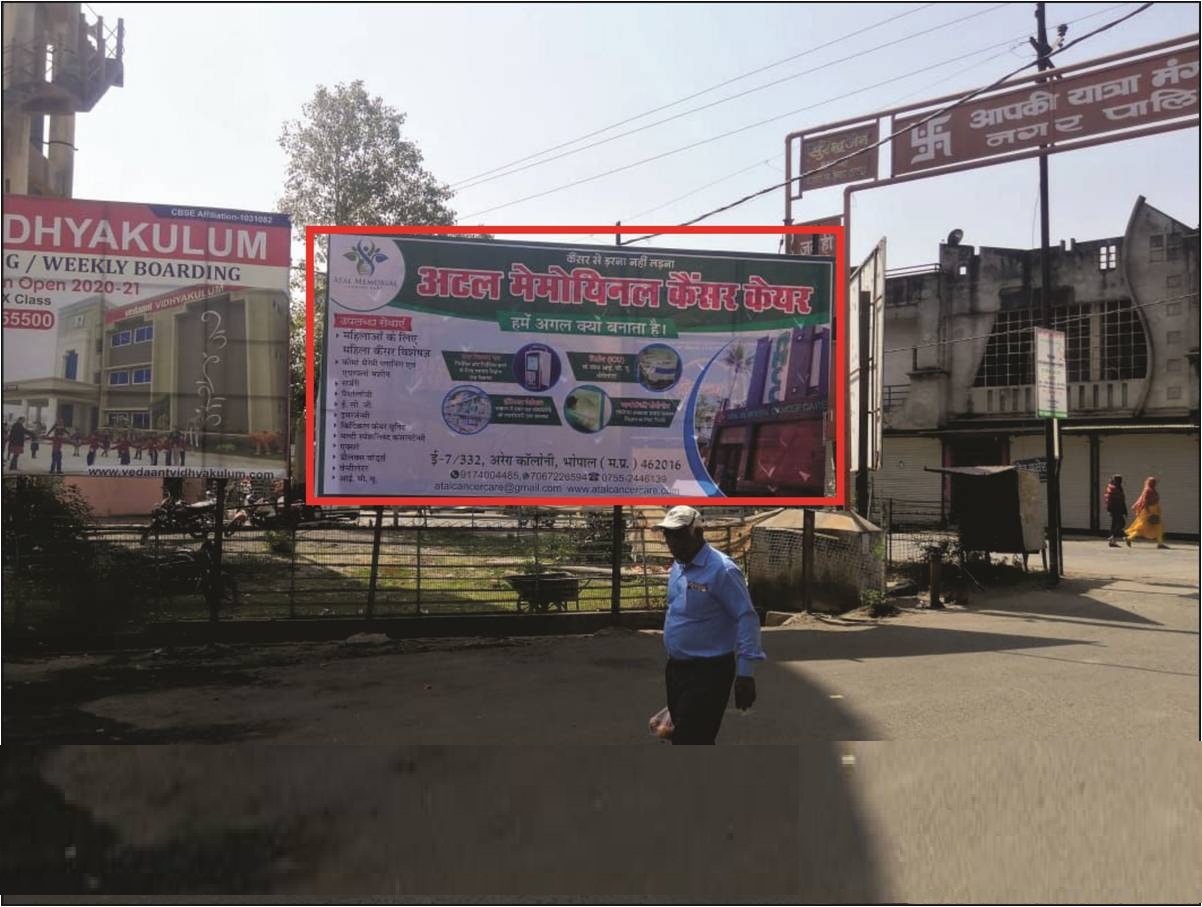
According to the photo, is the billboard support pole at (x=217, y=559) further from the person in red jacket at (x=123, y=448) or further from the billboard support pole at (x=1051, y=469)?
the billboard support pole at (x=1051, y=469)

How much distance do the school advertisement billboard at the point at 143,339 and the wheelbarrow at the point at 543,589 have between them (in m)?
2.97

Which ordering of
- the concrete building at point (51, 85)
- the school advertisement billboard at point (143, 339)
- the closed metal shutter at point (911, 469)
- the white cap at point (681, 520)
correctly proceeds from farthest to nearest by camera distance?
the closed metal shutter at point (911, 469) → the concrete building at point (51, 85) → the school advertisement billboard at point (143, 339) → the white cap at point (681, 520)

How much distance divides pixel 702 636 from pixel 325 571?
8.35 meters

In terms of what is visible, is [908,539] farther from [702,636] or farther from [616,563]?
[702,636]

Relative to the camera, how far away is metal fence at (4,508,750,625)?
895 centimetres

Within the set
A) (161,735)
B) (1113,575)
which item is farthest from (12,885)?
(1113,575)

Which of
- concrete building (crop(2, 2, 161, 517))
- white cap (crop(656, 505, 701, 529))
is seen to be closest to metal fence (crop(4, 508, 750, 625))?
white cap (crop(656, 505, 701, 529))

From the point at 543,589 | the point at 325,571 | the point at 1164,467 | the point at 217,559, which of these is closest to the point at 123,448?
the point at 217,559

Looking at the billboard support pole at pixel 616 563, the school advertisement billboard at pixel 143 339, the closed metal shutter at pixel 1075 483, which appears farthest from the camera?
the closed metal shutter at pixel 1075 483

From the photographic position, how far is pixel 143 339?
8.66 metres

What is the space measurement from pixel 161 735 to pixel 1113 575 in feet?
45.9

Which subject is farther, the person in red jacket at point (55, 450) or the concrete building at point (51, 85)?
the concrete building at point (51, 85)

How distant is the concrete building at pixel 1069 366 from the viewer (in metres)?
26.5

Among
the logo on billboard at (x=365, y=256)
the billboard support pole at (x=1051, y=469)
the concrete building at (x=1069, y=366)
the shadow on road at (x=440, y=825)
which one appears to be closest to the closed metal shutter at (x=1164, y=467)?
the concrete building at (x=1069, y=366)
